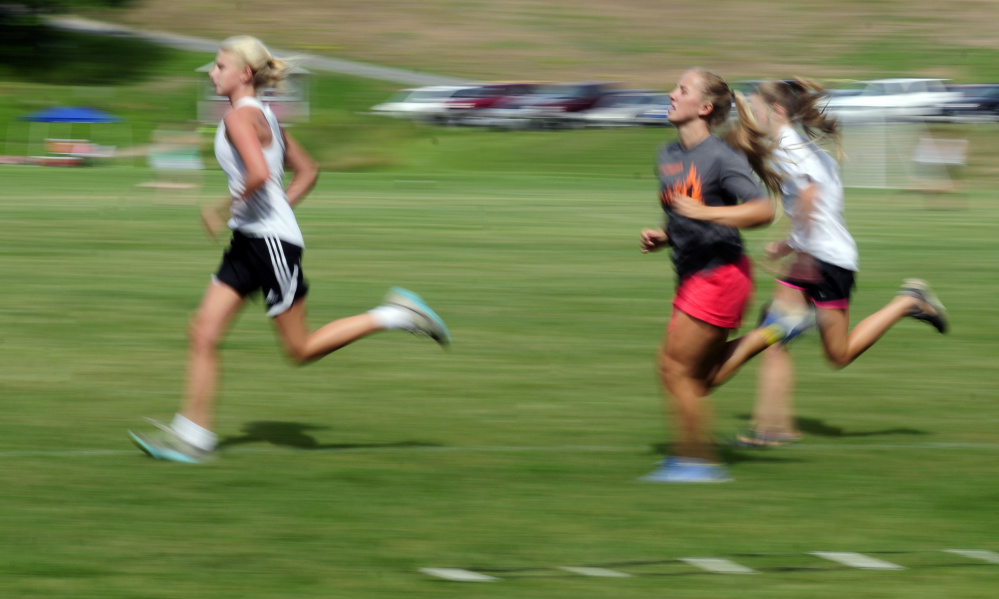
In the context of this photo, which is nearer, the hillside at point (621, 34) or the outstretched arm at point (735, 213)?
the outstretched arm at point (735, 213)

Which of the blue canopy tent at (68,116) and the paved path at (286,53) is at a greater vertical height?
the paved path at (286,53)

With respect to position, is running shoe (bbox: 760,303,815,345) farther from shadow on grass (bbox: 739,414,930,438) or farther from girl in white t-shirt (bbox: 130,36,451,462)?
girl in white t-shirt (bbox: 130,36,451,462)

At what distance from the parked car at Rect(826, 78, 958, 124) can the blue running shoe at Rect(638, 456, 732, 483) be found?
3405 cm

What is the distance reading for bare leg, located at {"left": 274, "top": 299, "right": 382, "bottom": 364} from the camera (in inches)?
241

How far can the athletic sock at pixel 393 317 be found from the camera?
6203mm

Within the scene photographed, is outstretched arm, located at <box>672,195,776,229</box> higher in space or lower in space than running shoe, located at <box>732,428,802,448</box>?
higher

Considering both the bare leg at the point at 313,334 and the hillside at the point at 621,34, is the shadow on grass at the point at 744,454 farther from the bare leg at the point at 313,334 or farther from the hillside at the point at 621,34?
the hillside at the point at 621,34

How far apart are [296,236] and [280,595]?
2025mm

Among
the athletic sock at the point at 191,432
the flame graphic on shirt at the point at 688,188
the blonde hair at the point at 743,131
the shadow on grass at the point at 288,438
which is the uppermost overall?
the blonde hair at the point at 743,131

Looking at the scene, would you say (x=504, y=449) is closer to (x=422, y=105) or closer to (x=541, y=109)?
(x=541, y=109)

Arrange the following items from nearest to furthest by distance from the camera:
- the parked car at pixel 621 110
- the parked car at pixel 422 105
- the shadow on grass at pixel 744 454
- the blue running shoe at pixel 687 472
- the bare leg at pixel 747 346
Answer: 1. the blue running shoe at pixel 687 472
2. the bare leg at pixel 747 346
3. the shadow on grass at pixel 744 454
4. the parked car at pixel 621 110
5. the parked car at pixel 422 105

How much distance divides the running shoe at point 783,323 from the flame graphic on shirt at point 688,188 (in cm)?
83

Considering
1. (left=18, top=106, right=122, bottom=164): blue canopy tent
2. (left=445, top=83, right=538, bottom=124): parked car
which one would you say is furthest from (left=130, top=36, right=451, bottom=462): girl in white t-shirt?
(left=445, top=83, right=538, bottom=124): parked car

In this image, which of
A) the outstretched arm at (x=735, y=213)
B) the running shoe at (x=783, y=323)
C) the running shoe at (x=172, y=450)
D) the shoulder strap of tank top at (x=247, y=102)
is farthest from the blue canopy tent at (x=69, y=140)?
the outstretched arm at (x=735, y=213)
